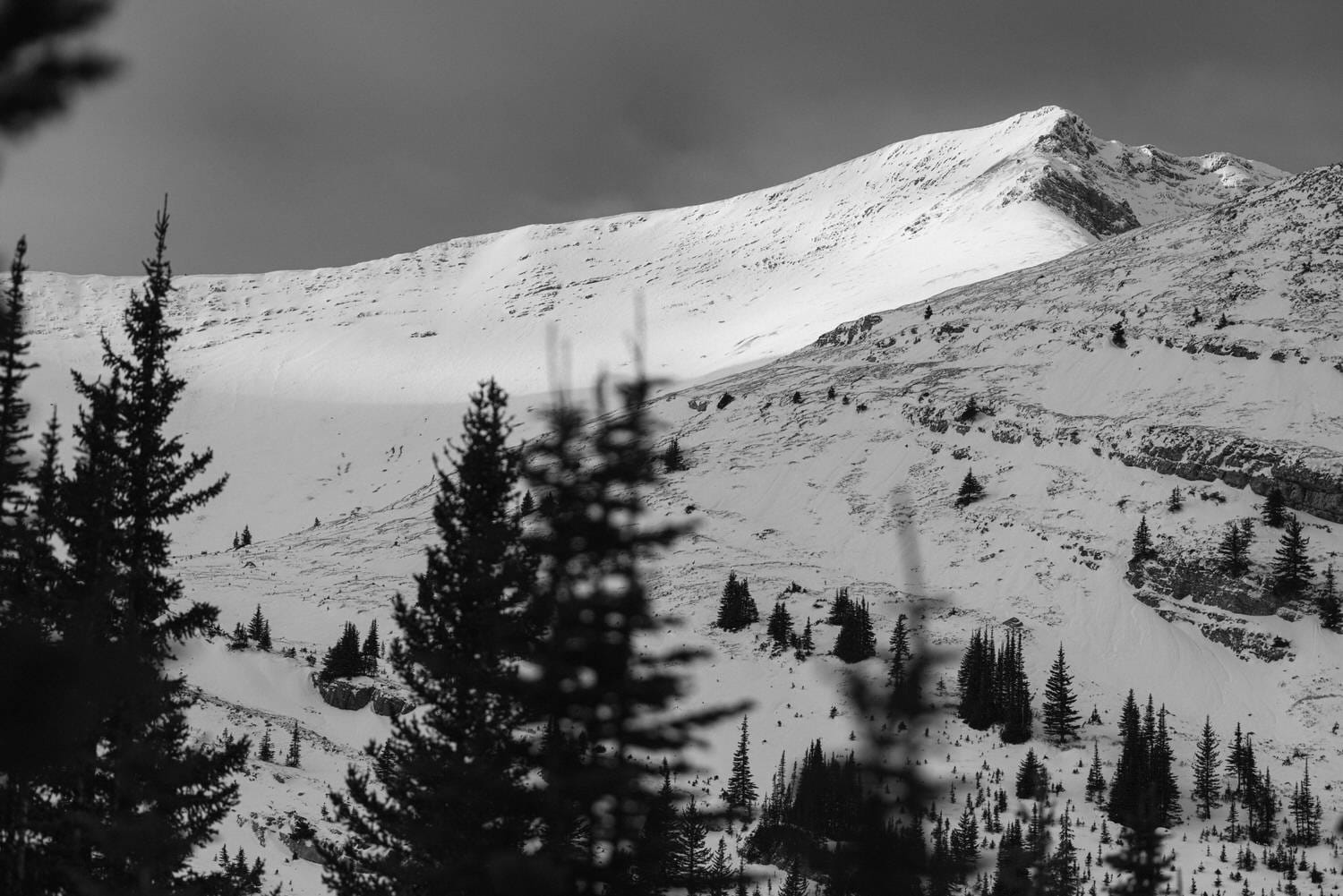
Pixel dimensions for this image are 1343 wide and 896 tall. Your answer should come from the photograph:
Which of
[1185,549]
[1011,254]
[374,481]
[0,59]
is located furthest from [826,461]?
[374,481]

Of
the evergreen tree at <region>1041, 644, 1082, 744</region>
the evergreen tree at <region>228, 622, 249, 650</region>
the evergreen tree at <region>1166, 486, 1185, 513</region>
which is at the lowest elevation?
the evergreen tree at <region>1041, 644, 1082, 744</region>

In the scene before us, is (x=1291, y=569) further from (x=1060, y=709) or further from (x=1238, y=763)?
(x=1060, y=709)

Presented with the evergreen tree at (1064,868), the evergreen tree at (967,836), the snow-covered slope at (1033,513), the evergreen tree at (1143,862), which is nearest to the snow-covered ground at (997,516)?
the snow-covered slope at (1033,513)

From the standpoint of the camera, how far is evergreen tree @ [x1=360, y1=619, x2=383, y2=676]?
61.0 metres

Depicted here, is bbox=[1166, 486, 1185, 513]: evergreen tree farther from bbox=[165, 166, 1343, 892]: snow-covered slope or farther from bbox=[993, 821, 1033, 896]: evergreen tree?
bbox=[993, 821, 1033, 896]: evergreen tree

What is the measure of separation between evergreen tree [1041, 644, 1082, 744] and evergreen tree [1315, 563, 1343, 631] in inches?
595

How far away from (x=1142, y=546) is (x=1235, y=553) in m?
5.03

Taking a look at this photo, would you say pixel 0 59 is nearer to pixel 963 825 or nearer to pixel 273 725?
pixel 963 825

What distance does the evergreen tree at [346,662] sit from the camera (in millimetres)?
59156

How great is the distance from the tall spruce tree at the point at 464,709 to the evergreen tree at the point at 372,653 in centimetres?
4793

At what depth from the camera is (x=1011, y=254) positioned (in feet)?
574

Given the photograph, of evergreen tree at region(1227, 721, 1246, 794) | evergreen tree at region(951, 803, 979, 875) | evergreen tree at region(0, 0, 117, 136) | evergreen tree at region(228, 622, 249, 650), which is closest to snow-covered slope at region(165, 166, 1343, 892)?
evergreen tree at region(228, 622, 249, 650)

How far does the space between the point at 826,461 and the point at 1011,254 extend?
332 feet

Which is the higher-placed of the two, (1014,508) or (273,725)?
(1014,508)
